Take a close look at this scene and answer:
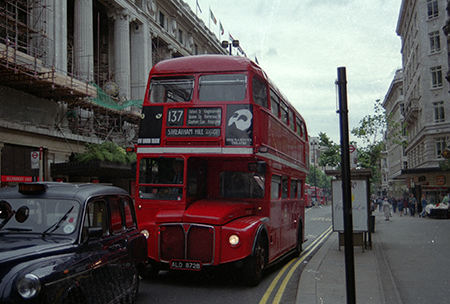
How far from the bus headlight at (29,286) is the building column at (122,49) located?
2643cm

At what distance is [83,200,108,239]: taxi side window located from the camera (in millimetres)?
5241

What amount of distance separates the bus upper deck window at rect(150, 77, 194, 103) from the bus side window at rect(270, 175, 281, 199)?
103 inches

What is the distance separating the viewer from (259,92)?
9.22 m

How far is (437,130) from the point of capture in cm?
4288

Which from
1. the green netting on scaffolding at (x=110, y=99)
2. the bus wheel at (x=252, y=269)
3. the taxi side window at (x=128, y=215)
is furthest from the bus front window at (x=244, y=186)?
the green netting on scaffolding at (x=110, y=99)

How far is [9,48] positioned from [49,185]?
48.3 ft

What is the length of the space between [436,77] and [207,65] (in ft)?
134

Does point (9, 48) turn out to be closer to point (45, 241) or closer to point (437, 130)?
point (45, 241)

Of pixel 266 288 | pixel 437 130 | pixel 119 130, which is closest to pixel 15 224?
pixel 266 288

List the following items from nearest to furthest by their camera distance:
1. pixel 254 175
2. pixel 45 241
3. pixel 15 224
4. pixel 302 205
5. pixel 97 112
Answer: pixel 45 241
pixel 15 224
pixel 254 175
pixel 302 205
pixel 97 112

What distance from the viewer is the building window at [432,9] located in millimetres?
43500

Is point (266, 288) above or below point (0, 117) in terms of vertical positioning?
below

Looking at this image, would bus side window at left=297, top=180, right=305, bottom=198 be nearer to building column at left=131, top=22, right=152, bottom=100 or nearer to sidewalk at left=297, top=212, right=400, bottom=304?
sidewalk at left=297, top=212, right=400, bottom=304

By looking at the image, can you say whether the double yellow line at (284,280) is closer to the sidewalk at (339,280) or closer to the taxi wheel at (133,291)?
the sidewalk at (339,280)
